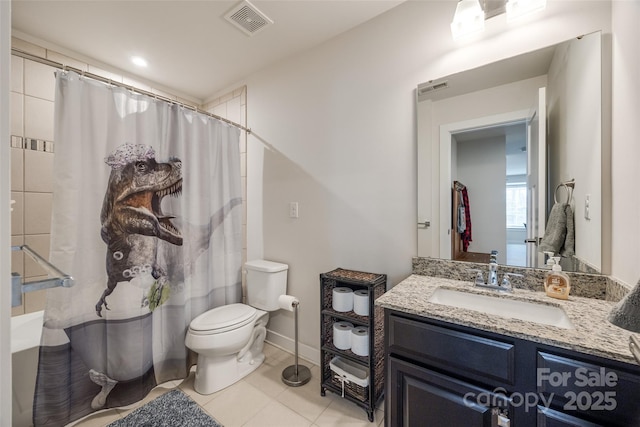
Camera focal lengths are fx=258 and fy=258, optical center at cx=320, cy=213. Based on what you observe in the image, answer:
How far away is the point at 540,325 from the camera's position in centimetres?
89

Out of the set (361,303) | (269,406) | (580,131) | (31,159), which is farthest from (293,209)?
(31,159)

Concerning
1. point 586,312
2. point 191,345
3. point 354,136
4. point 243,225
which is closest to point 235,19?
point 354,136

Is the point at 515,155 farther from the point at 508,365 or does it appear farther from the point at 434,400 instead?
the point at 434,400

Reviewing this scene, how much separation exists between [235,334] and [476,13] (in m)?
2.31

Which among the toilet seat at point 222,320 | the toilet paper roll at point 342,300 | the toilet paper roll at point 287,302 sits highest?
the toilet paper roll at point 342,300

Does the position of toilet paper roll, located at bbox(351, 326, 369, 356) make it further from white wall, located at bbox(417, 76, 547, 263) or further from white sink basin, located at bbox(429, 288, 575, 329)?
white wall, located at bbox(417, 76, 547, 263)

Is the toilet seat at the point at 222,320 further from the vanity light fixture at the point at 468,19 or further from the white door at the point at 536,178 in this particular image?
the vanity light fixture at the point at 468,19

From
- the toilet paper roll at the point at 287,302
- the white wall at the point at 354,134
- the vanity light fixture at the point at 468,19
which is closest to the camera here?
the vanity light fixture at the point at 468,19

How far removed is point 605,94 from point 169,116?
241 centimetres

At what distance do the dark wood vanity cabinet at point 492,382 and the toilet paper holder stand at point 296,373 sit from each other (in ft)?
2.71

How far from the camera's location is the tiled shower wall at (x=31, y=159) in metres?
1.74

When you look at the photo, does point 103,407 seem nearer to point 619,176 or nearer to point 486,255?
point 486,255

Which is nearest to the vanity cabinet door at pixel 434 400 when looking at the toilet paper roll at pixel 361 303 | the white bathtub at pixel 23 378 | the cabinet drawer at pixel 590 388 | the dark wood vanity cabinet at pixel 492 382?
the dark wood vanity cabinet at pixel 492 382

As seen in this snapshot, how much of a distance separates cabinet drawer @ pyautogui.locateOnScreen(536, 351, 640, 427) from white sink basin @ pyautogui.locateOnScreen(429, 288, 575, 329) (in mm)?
206
